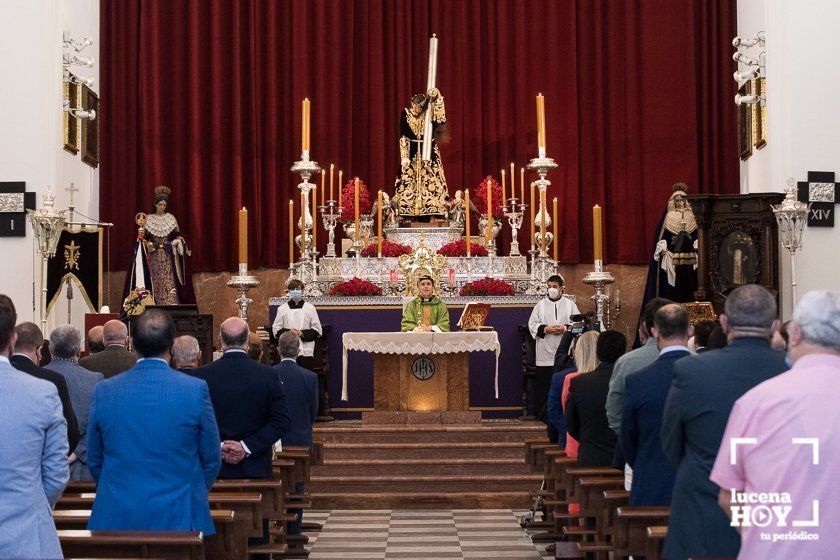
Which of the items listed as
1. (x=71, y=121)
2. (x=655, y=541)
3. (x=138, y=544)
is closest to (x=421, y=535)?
(x=655, y=541)

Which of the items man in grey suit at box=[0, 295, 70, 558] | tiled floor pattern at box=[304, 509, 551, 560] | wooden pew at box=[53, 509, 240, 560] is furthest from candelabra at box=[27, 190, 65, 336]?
man in grey suit at box=[0, 295, 70, 558]

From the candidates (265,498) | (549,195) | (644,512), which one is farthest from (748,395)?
(549,195)

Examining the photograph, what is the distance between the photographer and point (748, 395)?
140 inches

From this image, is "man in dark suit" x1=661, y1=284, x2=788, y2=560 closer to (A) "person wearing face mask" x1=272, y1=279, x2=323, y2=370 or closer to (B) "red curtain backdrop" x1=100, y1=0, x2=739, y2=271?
(A) "person wearing face mask" x1=272, y1=279, x2=323, y2=370

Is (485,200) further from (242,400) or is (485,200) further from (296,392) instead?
(242,400)

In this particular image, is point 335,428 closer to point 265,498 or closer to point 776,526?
point 265,498

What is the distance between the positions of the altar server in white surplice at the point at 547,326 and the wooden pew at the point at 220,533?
26.2 feet

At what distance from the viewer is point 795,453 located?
3.46m

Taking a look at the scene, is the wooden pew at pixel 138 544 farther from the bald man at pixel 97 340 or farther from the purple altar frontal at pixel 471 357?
the purple altar frontal at pixel 471 357

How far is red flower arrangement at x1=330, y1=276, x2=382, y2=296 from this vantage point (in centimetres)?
1431

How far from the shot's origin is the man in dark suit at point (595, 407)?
691 centimetres

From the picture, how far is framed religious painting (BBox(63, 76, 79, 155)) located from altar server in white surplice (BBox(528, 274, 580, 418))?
20.3 feet

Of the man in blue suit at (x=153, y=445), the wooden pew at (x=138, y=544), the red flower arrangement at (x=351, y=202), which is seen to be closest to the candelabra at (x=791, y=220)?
the red flower arrangement at (x=351, y=202)

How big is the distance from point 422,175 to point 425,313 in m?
3.27
